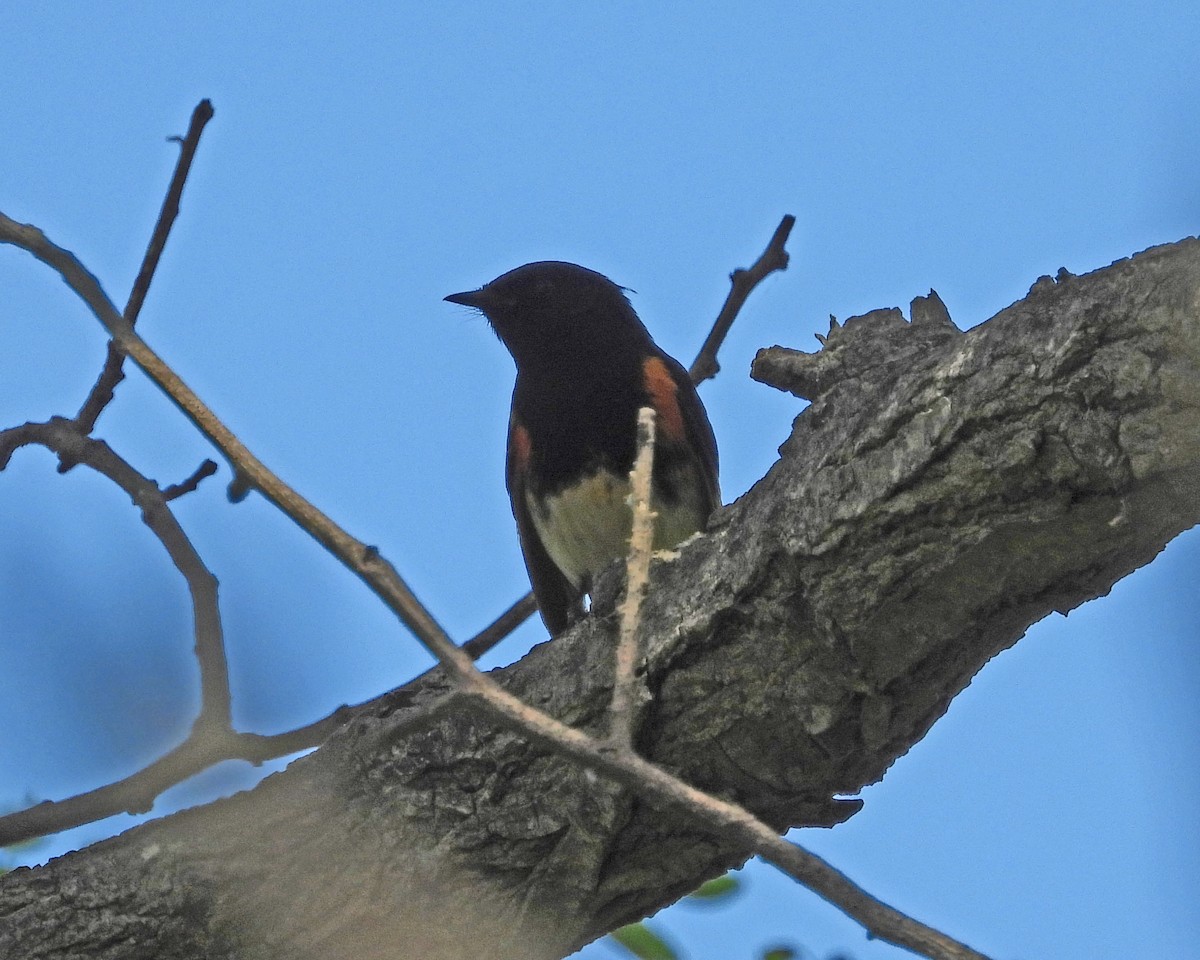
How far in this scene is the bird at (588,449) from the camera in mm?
5324

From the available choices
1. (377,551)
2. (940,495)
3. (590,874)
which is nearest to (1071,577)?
(940,495)

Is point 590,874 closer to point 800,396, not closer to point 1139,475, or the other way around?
point 800,396

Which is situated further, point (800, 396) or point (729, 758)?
point (800, 396)

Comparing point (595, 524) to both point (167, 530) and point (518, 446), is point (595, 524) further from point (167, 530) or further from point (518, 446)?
point (167, 530)

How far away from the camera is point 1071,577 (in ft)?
9.63

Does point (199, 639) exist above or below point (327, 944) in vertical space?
above

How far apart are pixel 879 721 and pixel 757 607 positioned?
1.23 ft

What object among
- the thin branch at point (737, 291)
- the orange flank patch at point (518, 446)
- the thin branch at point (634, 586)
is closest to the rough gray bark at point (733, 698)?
the thin branch at point (737, 291)

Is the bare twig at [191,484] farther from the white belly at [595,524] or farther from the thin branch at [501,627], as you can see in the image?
the white belly at [595,524]

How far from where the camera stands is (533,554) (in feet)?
18.6

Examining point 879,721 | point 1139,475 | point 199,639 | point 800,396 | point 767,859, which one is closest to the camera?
point 767,859

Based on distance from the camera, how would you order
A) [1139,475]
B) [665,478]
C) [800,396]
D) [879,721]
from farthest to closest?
[665,478] < [800,396] < [879,721] < [1139,475]

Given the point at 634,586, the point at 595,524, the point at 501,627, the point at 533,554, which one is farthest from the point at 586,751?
the point at 533,554

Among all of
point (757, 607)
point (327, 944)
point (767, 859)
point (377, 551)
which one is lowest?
point (767, 859)
